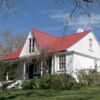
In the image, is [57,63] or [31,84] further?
[57,63]

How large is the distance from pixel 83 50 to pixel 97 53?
3.04 metres

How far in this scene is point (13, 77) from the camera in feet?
133

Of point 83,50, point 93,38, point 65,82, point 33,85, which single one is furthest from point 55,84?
point 93,38

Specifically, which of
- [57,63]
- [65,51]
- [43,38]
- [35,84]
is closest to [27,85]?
[35,84]

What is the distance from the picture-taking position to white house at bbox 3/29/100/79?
35884mm

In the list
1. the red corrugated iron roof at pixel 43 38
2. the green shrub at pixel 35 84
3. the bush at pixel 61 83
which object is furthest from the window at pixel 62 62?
the bush at pixel 61 83

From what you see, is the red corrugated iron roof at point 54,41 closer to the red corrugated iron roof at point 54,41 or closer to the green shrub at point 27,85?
the red corrugated iron roof at point 54,41

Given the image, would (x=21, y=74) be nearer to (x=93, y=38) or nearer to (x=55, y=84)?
(x=93, y=38)

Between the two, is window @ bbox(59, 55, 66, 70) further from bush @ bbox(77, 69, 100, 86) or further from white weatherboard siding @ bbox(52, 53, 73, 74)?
bush @ bbox(77, 69, 100, 86)

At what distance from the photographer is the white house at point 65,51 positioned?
35884 mm

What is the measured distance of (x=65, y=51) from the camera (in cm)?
3584

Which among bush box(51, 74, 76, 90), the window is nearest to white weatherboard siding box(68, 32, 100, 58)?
the window

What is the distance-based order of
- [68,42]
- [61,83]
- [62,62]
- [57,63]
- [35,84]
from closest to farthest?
[61,83]
[35,84]
[62,62]
[57,63]
[68,42]

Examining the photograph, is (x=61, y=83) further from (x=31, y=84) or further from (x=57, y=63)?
(x=57, y=63)
